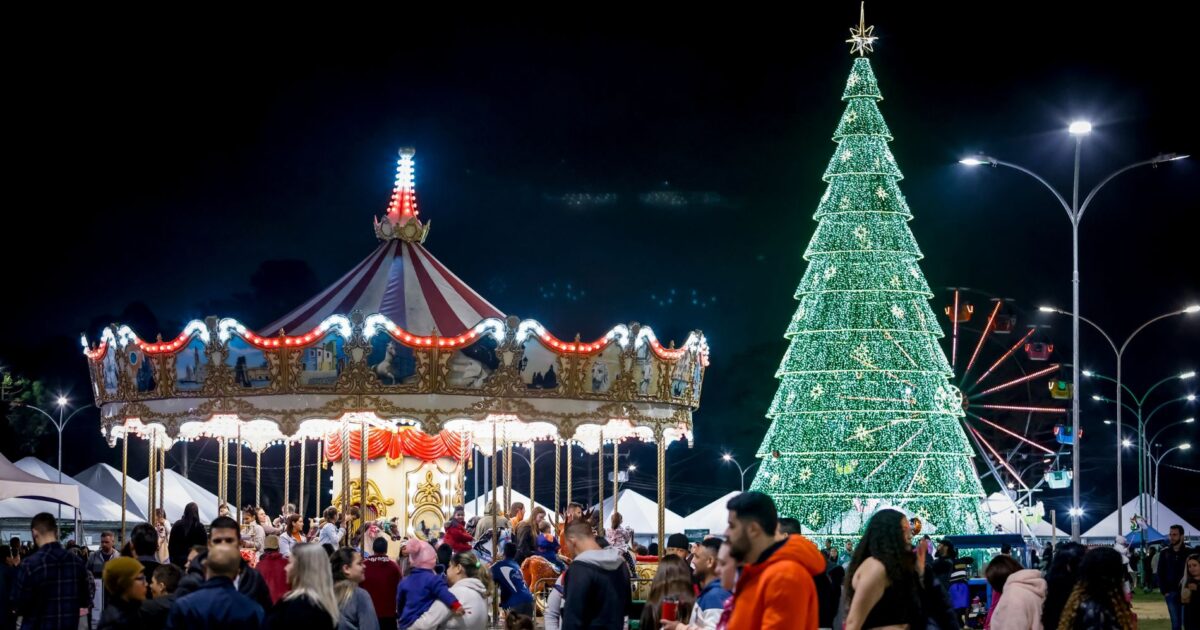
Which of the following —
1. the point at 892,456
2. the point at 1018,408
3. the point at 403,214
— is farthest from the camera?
the point at 1018,408

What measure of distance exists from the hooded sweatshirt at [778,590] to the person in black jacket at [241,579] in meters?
3.26

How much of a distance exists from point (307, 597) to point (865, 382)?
105ft

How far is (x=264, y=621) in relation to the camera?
847 centimetres

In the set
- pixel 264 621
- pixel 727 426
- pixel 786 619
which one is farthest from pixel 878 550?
pixel 727 426

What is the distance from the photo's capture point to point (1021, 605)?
35.6ft

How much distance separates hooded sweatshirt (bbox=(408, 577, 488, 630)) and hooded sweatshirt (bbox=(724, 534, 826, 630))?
5133 mm

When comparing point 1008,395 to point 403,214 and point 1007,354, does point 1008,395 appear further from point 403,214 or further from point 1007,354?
point 403,214

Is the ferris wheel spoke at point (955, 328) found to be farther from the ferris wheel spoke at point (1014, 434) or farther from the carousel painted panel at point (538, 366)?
the carousel painted panel at point (538, 366)

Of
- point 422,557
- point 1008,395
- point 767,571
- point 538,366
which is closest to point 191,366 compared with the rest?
point 538,366

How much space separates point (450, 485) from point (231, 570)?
69.3ft

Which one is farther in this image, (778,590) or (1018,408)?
(1018,408)

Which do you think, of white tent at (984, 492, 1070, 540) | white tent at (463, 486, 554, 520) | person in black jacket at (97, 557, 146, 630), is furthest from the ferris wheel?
person in black jacket at (97, 557, 146, 630)

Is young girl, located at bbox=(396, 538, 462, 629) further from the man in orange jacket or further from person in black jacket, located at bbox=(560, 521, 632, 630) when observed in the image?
the man in orange jacket

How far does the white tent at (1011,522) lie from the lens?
47.6 metres
